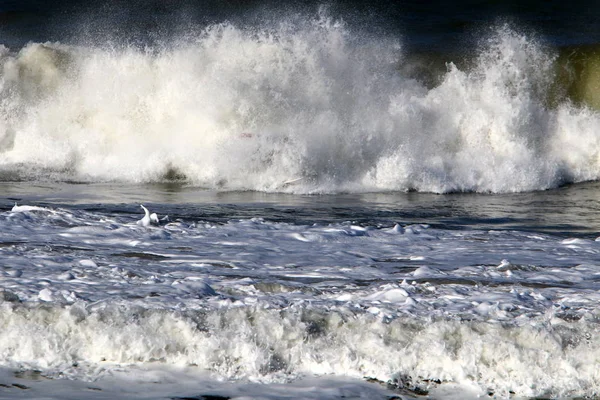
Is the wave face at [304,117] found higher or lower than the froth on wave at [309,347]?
higher

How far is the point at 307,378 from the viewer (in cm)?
389

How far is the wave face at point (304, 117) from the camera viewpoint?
10.2 m

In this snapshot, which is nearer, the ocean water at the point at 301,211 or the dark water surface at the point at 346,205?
the ocean water at the point at 301,211

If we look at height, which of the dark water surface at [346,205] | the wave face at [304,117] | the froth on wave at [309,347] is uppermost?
the wave face at [304,117]

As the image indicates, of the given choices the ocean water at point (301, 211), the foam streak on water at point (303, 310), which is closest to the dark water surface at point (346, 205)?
the ocean water at point (301, 211)

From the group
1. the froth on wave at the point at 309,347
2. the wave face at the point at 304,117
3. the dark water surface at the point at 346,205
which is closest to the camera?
the froth on wave at the point at 309,347

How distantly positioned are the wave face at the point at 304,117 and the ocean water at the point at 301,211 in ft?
0.10

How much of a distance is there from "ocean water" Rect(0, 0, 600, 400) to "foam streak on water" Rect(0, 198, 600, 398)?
1 centimetres

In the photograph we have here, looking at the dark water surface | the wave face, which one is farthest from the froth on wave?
the wave face

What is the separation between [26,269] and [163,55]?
24.2 feet

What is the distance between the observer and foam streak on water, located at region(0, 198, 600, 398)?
12.9 ft

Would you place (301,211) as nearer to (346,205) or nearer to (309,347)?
(346,205)

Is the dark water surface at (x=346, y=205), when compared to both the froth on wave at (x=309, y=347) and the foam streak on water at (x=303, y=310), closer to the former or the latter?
the foam streak on water at (x=303, y=310)

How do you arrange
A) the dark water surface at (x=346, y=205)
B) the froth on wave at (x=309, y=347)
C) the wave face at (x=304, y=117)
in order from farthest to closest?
the wave face at (x=304, y=117)
the dark water surface at (x=346, y=205)
the froth on wave at (x=309, y=347)
